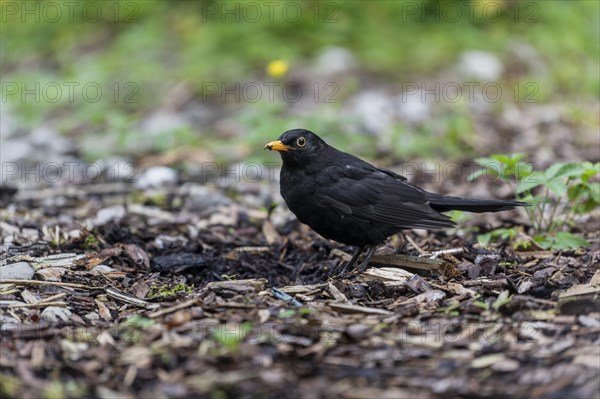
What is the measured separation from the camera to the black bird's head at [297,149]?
562 centimetres

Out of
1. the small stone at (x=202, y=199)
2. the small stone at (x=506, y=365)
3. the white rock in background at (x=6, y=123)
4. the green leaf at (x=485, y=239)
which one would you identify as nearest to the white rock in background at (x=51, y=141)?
the white rock in background at (x=6, y=123)

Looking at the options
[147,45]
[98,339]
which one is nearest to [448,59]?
[147,45]

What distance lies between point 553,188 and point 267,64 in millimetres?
5957

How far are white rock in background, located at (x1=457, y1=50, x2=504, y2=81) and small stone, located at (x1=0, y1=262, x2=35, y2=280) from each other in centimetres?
714

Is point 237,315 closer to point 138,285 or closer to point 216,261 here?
point 138,285

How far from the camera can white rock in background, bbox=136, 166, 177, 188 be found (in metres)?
7.54

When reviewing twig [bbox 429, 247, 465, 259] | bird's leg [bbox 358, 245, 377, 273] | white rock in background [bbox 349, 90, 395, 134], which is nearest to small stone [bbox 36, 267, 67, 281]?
bird's leg [bbox 358, 245, 377, 273]

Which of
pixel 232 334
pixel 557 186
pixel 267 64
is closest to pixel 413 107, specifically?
pixel 267 64

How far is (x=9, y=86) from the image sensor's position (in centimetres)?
1077

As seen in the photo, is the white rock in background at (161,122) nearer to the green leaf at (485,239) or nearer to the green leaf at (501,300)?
the green leaf at (485,239)

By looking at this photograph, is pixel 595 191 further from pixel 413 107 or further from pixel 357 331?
pixel 413 107

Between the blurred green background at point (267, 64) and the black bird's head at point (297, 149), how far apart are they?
263 centimetres

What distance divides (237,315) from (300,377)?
75 centimetres

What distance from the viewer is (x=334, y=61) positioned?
34.6 ft
